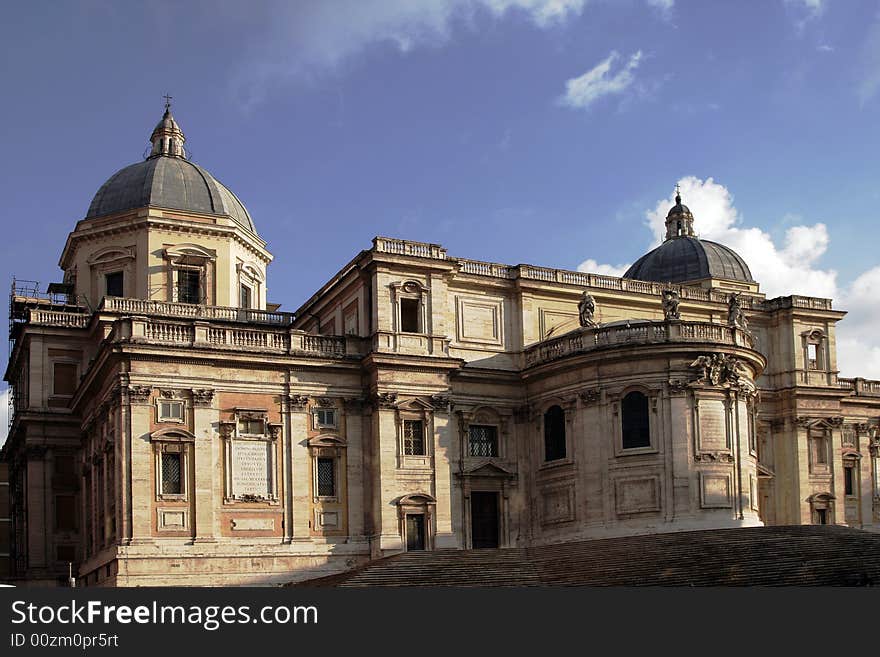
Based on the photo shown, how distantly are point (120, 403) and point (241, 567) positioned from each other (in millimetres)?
7729

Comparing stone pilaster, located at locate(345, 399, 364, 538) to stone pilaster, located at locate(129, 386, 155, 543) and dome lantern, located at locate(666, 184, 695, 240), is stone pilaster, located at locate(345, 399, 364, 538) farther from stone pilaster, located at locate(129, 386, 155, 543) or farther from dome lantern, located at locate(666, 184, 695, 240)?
dome lantern, located at locate(666, 184, 695, 240)

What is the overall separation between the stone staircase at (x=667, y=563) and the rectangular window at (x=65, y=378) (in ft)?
66.1

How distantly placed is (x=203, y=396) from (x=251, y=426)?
93.7 inches

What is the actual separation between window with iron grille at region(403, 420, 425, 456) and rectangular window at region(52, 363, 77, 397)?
16.7 m

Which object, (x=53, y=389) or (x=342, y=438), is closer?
(x=342, y=438)

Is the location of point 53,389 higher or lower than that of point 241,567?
higher

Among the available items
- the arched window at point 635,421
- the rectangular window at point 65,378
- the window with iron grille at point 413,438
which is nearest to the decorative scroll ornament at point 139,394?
the window with iron grille at point 413,438

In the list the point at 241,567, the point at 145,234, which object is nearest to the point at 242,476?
the point at 241,567

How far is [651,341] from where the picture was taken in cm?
5219

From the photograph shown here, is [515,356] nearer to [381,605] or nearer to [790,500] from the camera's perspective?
[790,500]

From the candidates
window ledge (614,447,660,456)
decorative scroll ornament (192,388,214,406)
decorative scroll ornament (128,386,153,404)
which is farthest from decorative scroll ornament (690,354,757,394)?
decorative scroll ornament (128,386,153,404)

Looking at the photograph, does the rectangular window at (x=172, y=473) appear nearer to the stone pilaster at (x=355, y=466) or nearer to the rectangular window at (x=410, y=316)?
the stone pilaster at (x=355, y=466)

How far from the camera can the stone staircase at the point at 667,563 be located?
3519 cm

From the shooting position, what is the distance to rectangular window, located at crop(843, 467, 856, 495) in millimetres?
67750
